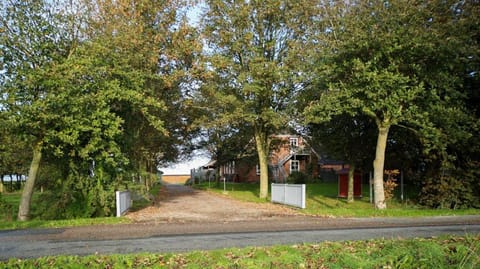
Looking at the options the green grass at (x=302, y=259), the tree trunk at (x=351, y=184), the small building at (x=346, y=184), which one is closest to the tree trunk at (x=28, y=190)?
the green grass at (x=302, y=259)

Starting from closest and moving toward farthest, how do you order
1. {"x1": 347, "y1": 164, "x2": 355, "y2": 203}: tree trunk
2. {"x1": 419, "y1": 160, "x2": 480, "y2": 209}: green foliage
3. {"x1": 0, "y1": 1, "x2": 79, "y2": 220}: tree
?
{"x1": 0, "y1": 1, "x2": 79, "y2": 220}: tree, {"x1": 419, "y1": 160, "x2": 480, "y2": 209}: green foliage, {"x1": 347, "y1": 164, "x2": 355, "y2": 203}: tree trunk

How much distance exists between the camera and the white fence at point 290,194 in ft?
62.8

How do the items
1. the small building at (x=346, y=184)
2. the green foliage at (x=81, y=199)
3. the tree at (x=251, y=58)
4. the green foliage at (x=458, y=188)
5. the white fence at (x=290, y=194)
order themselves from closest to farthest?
the green foliage at (x=81, y=199) → the white fence at (x=290, y=194) → the green foliage at (x=458, y=188) → the tree at (x=251, y=58) → the small building at (x=346, y=184)

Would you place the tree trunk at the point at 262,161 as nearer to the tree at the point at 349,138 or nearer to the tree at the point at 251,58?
the tree at the point at 251,58

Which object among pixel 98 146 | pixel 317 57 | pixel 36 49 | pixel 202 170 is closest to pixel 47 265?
pixel 98 146

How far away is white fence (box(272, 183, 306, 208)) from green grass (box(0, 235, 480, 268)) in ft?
37.9

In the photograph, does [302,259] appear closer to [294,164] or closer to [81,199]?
[81,199]

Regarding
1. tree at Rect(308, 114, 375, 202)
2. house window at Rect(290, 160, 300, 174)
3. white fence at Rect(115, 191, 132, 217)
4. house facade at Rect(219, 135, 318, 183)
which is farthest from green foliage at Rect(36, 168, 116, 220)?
house window at Rect(290, 160, 300, 174)

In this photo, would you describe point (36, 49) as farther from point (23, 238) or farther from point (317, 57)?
point (317, 57)

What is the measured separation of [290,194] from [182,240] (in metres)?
11.4

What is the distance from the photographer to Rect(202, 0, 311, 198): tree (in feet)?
76.0

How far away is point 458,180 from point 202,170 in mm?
64273

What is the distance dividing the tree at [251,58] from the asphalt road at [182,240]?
12.7 meters

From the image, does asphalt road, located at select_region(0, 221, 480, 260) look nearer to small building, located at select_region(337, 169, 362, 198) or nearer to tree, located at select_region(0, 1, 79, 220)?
tree, located at select_region(0, 1, 79, 220)
